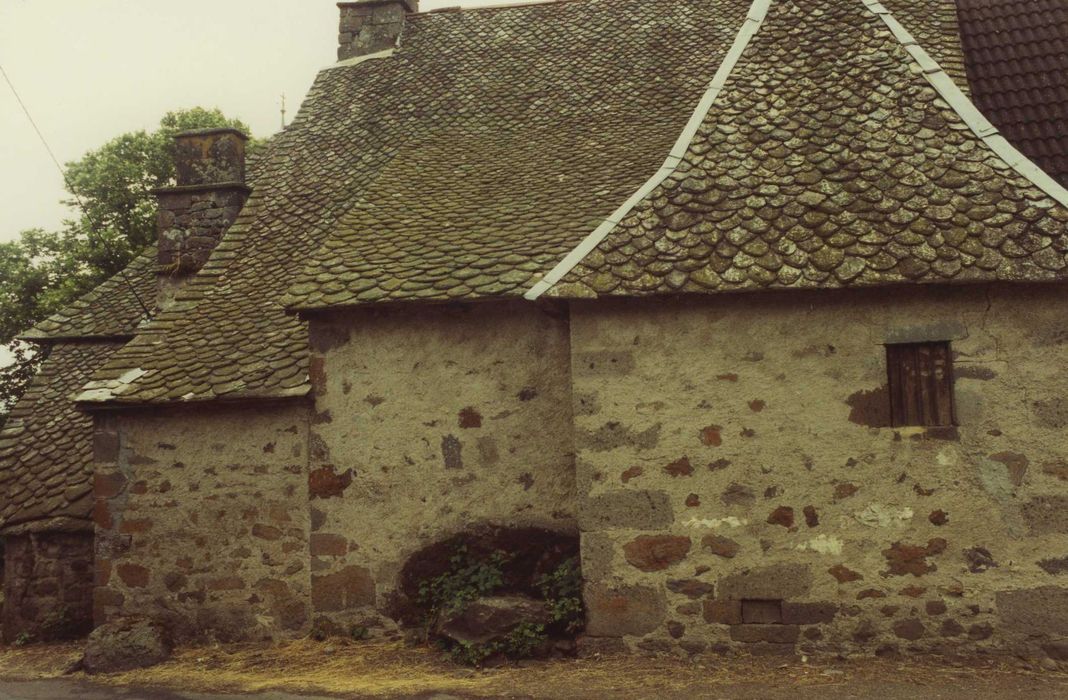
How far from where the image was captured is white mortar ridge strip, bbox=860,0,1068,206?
7.38m

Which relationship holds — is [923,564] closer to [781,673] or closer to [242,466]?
[781,673]

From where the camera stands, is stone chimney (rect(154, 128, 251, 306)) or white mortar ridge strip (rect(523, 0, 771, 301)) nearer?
white mortar ridge strip (rect(523, 0, 771, 301))

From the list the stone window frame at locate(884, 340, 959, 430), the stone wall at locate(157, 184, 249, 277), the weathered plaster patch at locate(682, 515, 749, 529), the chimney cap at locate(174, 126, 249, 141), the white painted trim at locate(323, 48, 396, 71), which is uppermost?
the white painted trim at locate(323, 48, 396, 71)

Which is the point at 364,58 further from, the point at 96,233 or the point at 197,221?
the point at 96,233

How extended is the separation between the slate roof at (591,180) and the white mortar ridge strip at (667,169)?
11cm

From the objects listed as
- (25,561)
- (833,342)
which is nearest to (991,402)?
(833,342)

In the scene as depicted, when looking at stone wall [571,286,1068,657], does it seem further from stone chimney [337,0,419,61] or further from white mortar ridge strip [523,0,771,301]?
stone chimney [337,0,419,61]

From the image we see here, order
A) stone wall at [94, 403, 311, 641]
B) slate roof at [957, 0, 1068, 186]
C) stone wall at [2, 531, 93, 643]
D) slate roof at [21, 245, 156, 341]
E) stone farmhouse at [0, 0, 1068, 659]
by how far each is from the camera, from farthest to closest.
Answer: slate roof at [21, 245, 156, 341] < stone wall at [2, 531, 93, 643] < slate roof at [957, 0, 1068, 186] < stone wall at [94, 403, 311, 641] < stone farmhouse at [0, 0, 1068, 659]

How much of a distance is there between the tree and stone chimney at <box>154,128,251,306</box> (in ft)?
38.4

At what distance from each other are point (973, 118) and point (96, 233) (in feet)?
74.0

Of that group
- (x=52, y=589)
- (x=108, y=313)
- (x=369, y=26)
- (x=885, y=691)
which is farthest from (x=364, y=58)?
(x=885, y=691)

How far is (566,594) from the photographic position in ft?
25.9

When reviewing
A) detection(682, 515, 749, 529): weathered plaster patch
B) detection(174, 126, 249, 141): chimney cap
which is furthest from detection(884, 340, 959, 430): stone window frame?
detection(174, 126, 249, 141): chimney cap

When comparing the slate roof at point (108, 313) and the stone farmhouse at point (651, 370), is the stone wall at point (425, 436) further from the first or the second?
the slate roof at point (108, 313)
